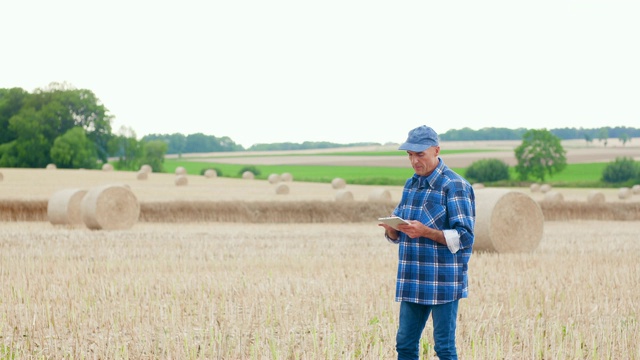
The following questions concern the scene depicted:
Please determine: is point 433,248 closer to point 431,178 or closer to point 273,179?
point 431,178

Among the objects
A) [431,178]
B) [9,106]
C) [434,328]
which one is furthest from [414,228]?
[9,106]

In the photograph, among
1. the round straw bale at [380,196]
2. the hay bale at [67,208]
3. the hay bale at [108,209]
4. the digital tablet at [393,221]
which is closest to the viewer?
the digital tablet at [393,221]

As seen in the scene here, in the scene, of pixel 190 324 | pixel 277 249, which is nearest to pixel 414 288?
pixel 190 324

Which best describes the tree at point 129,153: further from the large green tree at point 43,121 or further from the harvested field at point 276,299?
the harvested field at point 276,299

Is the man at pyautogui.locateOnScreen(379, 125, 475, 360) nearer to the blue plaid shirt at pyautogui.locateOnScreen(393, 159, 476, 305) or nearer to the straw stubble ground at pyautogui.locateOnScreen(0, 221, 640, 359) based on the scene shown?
the blue plaid shirt at pyautogui.locateOnScreen(393, 159, 476, 305)

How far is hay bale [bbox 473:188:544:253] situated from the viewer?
16.0 metres

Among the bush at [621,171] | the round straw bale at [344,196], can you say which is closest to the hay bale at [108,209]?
the round straw bale at [344,196]

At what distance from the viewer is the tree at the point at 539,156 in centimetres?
7512

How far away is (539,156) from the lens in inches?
2997

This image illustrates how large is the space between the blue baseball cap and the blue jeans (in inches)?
41.0

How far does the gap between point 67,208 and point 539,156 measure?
196 ft

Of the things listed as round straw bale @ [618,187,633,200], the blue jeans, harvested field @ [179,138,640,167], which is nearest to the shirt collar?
the blue jeans

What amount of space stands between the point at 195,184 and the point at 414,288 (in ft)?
129

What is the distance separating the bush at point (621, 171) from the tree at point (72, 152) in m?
39.1
